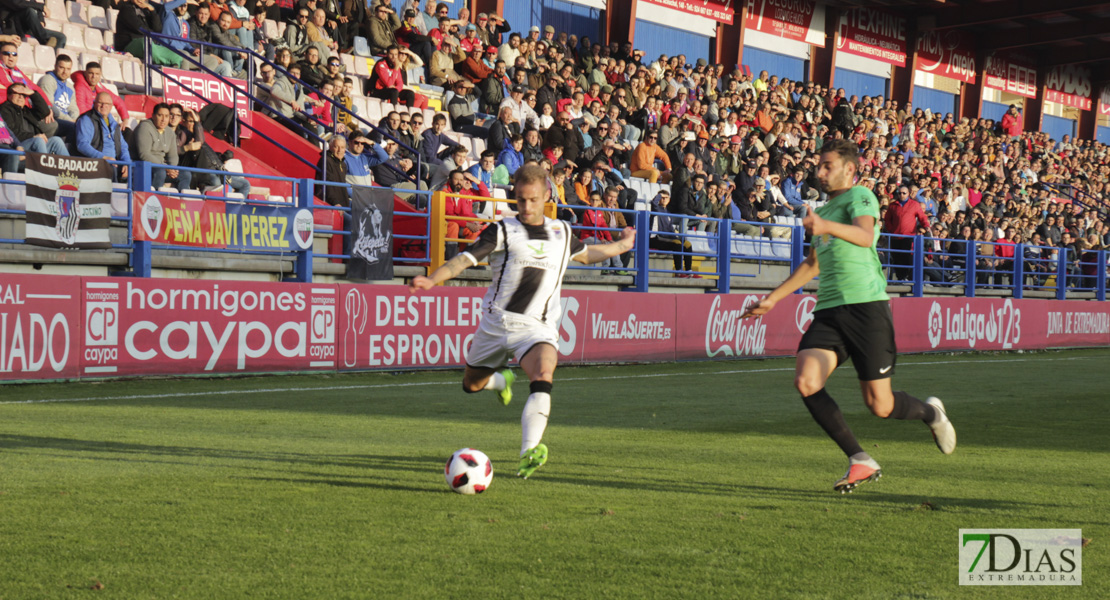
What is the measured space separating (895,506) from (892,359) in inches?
39.8

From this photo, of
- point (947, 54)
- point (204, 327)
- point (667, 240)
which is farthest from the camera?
point (947, 54)

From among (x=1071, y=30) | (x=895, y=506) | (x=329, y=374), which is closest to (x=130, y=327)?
(x=329, y=374)

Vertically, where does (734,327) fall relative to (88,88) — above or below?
below

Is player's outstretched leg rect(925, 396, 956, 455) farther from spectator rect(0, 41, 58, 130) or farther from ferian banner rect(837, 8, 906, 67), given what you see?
ferian banner rect(837, 8, 906, 67)

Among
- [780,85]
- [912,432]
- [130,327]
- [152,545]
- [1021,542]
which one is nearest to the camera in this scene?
[152,545]

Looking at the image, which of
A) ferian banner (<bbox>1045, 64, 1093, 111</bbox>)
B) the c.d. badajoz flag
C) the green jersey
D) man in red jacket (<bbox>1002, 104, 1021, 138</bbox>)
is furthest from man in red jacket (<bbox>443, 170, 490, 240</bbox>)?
ferian banner (<bbox>1045, 64, 1093, 111</bbox>)

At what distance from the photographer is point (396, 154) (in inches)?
703

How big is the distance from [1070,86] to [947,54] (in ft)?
30.9

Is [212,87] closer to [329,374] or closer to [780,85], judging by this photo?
[329,374]

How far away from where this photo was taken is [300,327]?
13812 millimetres

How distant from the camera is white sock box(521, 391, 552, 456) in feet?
20.9

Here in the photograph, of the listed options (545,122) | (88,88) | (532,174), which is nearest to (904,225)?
(545,122)

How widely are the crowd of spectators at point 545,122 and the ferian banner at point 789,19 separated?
3.91 m

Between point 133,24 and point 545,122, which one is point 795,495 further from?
point 545,122
